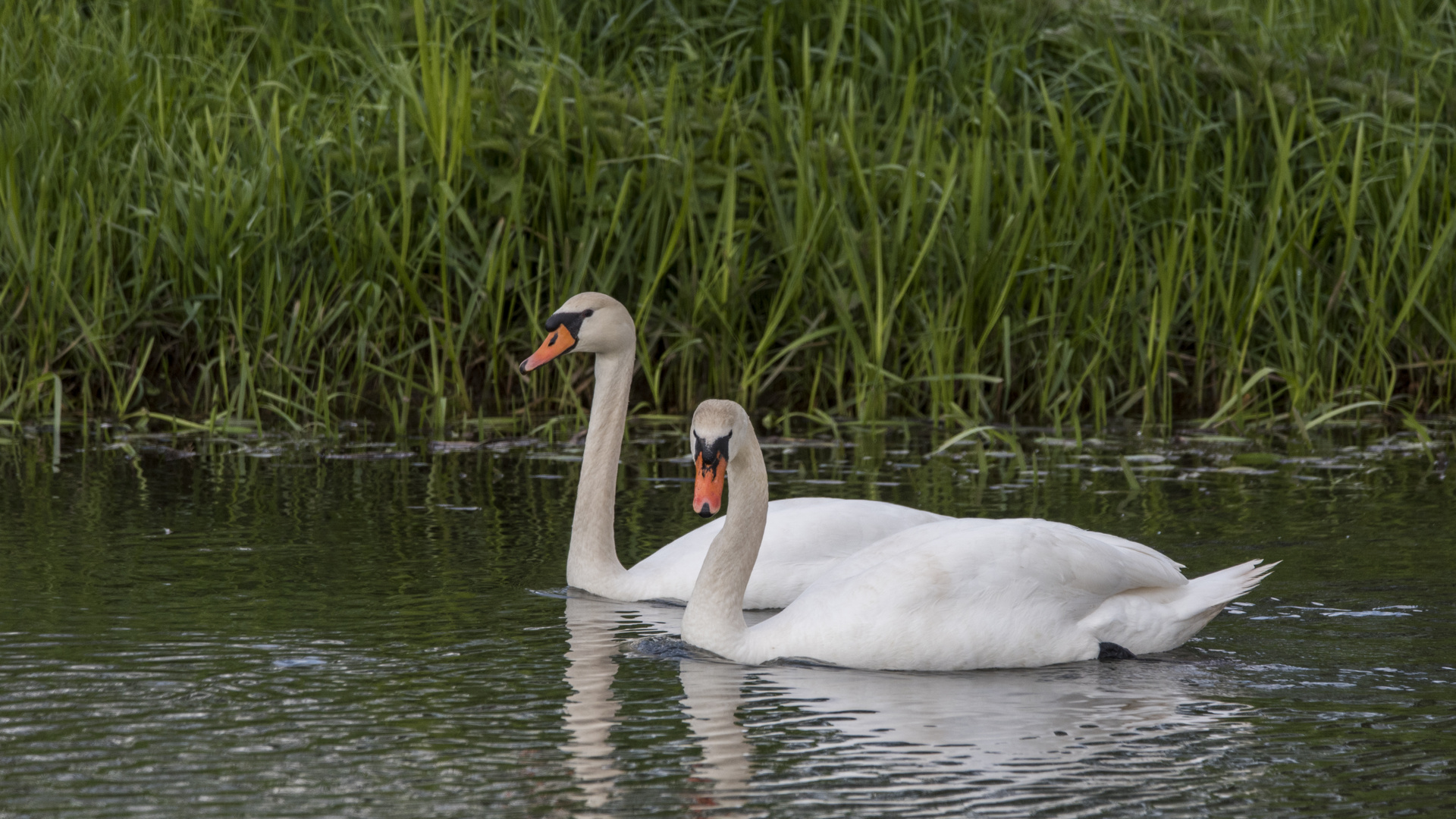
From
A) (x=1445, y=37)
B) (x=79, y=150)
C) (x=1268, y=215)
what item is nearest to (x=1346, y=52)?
(x=1445, y=37)

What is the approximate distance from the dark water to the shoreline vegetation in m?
1.20

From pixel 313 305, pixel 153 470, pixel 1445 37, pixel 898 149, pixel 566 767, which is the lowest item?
pixel 566 767

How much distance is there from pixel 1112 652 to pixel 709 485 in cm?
115

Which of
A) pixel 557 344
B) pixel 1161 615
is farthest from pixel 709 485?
pixel 557 344

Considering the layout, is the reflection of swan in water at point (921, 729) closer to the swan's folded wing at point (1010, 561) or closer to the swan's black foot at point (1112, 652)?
the swan's black foot at point (1112, 652)

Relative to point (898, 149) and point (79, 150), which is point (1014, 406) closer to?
point (898, 149)

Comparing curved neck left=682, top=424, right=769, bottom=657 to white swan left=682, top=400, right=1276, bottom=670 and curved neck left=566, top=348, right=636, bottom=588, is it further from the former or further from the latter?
curved neck left=566, top=348, right=636, bottom=588

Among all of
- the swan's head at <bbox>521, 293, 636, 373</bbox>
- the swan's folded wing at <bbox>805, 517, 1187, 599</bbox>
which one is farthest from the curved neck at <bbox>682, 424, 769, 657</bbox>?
the swan's head at <bbox>521, 293, 636, 373</bbox>

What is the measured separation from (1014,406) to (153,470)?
12.6 ft

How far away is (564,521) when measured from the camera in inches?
292

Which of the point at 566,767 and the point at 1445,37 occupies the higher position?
the point at 1445,37

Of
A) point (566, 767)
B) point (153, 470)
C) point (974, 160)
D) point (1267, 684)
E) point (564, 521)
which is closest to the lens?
point (566, 767)

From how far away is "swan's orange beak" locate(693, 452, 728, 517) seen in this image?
17.4ft

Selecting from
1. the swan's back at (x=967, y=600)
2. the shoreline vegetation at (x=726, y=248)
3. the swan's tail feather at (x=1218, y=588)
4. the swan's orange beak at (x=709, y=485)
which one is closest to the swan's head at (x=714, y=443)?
the swan's orange beak at (x=709, y=485)
